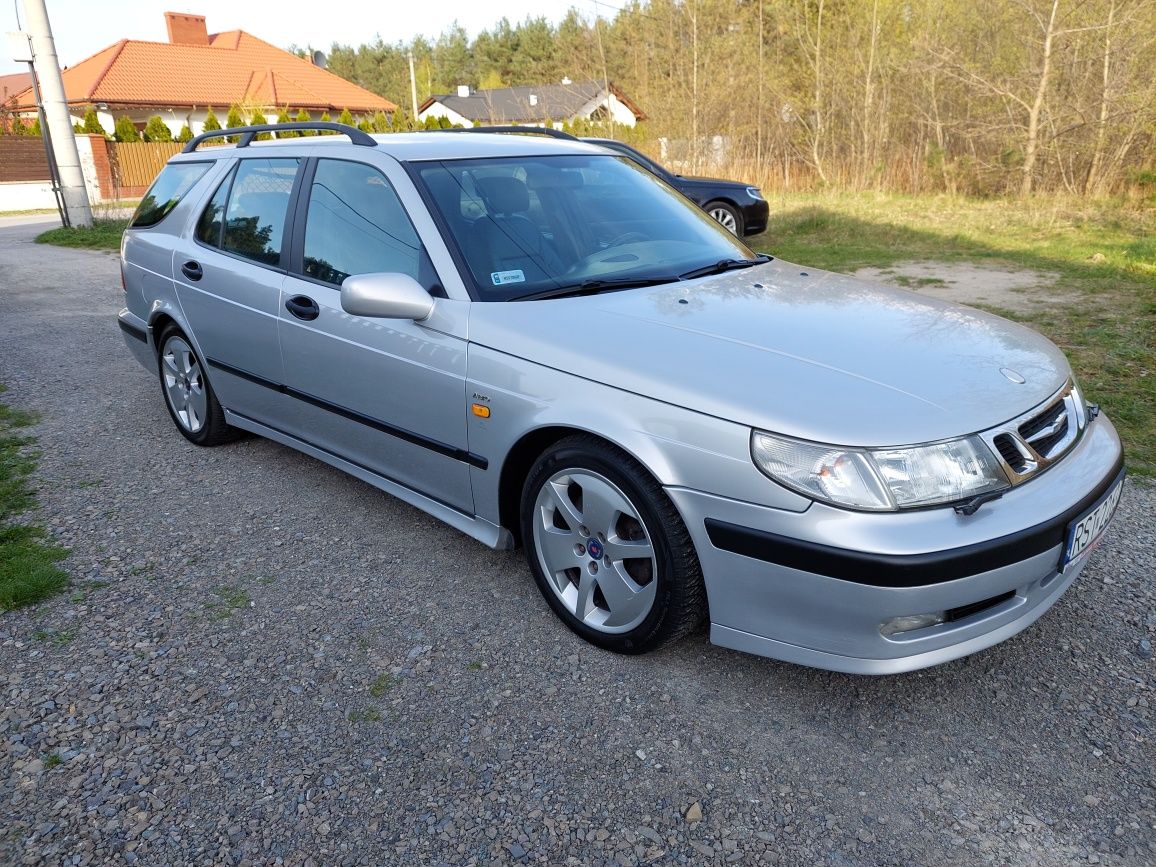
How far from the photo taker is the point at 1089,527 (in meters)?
2.60

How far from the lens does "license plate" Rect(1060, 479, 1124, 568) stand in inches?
98.6

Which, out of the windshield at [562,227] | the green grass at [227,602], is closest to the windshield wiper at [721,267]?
the windshield at [562,227]

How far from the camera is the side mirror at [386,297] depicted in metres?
3.05

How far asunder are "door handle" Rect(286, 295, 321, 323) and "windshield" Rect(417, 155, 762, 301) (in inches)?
28.8

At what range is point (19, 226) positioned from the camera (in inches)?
791

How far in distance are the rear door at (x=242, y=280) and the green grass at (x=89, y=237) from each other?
1143cm

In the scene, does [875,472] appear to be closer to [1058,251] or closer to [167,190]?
[167,190]

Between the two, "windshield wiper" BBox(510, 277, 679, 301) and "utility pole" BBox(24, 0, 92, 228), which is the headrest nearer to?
"windshield wiper" BBox(510, 277, 679, 301)

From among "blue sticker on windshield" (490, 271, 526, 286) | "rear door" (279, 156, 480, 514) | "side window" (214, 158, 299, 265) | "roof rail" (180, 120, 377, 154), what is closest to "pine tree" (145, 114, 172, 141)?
"roof rail" (180, 120, 377, 154)

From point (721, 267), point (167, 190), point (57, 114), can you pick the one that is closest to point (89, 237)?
point (57, 114)

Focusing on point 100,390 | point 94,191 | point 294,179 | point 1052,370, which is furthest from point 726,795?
point 94,191

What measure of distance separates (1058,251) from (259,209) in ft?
32.1

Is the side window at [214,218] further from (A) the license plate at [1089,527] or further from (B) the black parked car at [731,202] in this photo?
(B) the black parked car at [731,202]

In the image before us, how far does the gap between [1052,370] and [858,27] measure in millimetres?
18423
